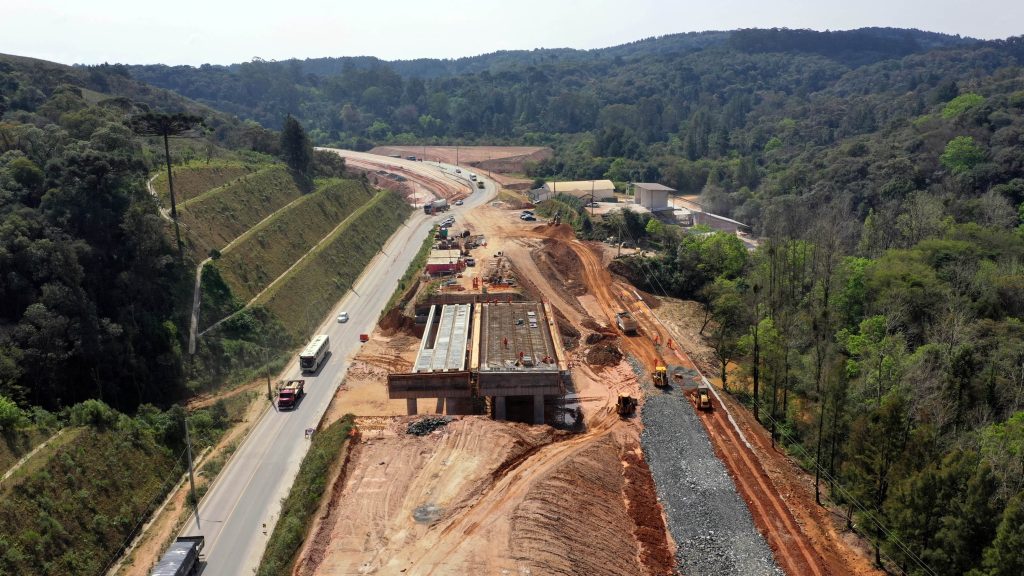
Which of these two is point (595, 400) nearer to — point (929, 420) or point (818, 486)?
point (818, 486)

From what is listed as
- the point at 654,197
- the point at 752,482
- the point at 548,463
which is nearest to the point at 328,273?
the point at 548,463

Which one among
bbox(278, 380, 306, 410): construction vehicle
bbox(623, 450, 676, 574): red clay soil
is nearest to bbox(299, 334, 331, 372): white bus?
bbox(278, 380, 306, 410): construction vehicle

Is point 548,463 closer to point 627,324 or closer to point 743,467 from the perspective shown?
point 743,467

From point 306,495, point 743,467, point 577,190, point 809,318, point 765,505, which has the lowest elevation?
point 765,505

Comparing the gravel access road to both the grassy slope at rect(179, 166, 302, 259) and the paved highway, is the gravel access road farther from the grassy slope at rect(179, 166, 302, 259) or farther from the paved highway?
the grassy slope at rect(179, 166, 302, 259)

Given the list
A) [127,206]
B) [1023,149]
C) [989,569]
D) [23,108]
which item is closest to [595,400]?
[989,569]

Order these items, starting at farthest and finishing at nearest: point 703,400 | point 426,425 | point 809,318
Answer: point 809,318, point 703,400, point 426,425
